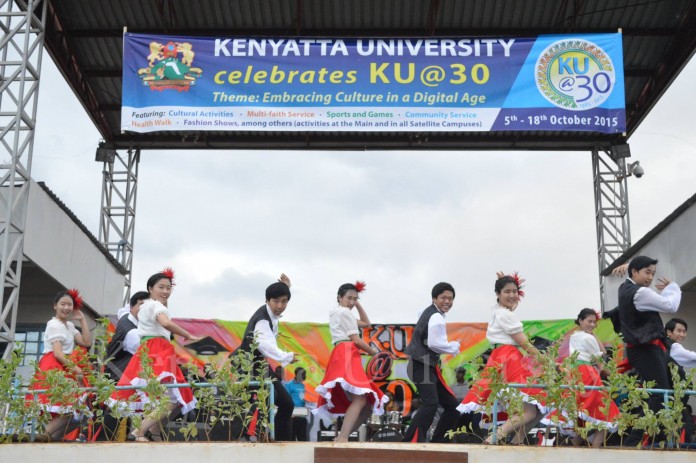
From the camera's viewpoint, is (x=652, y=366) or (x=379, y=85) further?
(x=379, y=85)

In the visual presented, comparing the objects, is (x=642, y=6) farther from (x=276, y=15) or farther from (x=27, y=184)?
(x=27, y=184)

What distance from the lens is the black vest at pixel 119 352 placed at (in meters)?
8.88

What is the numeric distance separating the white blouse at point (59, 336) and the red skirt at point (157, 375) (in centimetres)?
109

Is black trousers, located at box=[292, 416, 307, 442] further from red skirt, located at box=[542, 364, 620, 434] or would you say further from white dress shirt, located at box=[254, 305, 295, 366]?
red skirt, located at box=[542, 364, 620, 434]

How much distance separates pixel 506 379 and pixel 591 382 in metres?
1.13

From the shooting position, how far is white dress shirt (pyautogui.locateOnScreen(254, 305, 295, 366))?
794 cm

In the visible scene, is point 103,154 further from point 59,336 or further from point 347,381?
point 347,381

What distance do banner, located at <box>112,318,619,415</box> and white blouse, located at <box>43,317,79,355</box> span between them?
439cm

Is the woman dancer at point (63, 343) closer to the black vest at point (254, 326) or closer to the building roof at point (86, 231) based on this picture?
the black vest at point (254, 326)

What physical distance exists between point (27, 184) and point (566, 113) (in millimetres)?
7222

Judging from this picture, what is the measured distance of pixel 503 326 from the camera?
8.08 metres

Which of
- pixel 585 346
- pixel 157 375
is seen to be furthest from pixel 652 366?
pixel 157 375

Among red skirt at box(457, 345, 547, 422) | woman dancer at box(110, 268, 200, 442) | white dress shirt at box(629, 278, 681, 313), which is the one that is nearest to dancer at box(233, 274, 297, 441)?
woman dancer at box(110, 268, 200, 442)

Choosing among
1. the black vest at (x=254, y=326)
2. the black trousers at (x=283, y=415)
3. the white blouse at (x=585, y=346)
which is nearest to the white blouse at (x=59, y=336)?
the black vest at (x=254, y=326)
